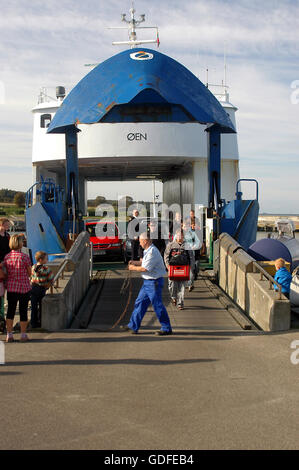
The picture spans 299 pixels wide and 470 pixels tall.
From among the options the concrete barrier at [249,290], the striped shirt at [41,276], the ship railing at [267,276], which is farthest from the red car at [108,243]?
the striped shirt at [41,276]

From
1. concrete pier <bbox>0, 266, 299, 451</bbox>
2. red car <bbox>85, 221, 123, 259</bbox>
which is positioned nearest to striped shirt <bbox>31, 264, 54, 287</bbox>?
concrete pier <bbox>0, 266, 299, 451</bbox>

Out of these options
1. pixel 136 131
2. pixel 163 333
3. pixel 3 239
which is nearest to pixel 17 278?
pixel 3 239

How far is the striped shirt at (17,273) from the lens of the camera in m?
8.18

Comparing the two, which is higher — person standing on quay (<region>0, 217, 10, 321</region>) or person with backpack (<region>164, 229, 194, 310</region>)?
person standing on quay (<region>0, 217, 10, 321</region>)

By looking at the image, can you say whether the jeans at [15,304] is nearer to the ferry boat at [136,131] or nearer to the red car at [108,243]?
the ferry boat at [136,131]

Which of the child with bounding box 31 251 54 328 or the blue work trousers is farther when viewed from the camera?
the child with bounding box 31 251 54 328

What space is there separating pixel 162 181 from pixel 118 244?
21160 mm

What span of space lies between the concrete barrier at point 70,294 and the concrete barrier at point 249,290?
3.46 metres

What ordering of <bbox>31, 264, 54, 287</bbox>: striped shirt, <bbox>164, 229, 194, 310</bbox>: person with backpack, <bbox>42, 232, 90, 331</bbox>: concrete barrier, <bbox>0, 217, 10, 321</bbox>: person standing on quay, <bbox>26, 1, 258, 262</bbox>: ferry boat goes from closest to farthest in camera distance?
<bbox>42, 232, 90, 331</bbox>: concrete barrier
<bbox>0, 217, 10, 321</bbox>: person standing on quay
<bbox>31, 264, 54, 287</bbox>: striped shirt
<bbox>164, 229, 194, 310</bbox>: person with backpack
<bbox>26, 1, 258, 262</bbox>: ferry boat

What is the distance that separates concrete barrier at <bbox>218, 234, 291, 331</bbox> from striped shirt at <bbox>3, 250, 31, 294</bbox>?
13.0ft

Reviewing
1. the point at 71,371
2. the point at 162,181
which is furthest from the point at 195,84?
the point at 162,181

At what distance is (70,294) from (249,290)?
11.5 feet

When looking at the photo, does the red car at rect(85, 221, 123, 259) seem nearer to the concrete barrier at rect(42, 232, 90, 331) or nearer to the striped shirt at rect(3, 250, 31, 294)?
the concrete barrier at rect(42, 232, 90, 331)

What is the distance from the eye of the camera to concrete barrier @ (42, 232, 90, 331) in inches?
343
